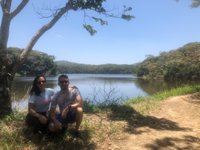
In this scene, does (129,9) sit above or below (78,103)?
above

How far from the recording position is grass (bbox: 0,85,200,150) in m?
5.40

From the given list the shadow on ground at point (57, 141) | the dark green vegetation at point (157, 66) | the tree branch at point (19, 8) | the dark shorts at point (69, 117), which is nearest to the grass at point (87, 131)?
the shadow on ground at point (57, 141)

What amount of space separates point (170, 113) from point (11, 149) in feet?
16.6

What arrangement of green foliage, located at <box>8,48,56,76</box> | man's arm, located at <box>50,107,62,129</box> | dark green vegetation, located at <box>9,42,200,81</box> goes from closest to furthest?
man's arm, located at <box>50,107,62,129</box>, dark green vegetation, located at <box>9,42,200,81</box>, green foliage, located at <box>8,48,56,76</box>

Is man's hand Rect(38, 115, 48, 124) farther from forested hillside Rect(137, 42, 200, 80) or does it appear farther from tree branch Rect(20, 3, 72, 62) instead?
forested hillside Rect(137, 42, 200, 80)

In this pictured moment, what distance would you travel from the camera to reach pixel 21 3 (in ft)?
22.6

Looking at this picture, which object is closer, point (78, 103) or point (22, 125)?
point (78, 103)

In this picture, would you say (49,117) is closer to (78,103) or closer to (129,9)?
(78,103)

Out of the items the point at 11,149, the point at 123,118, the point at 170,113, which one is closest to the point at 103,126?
the point at 123,118

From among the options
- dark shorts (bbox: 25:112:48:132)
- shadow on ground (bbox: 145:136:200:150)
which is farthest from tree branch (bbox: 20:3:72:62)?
shadow on ground (bbox: 145:136:200:150)

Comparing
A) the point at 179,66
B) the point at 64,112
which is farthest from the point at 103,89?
the point at 179,66

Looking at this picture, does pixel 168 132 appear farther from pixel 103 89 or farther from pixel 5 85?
pixel 103 89

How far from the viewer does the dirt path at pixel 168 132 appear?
5.70m

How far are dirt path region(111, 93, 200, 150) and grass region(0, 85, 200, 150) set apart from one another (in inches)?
8.7
